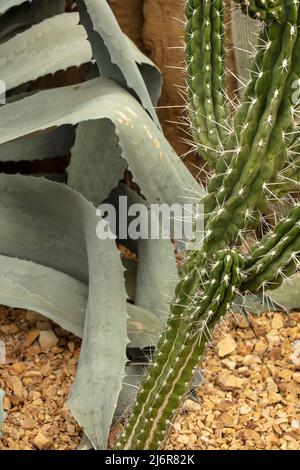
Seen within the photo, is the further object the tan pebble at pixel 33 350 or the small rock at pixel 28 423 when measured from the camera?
the tan pebble at pixel 33 350

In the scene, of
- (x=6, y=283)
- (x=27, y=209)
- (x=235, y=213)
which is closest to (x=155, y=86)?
(x=27, y=209)

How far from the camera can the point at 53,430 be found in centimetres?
188

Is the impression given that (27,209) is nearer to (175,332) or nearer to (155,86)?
(155,86)

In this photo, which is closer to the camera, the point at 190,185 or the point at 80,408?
the point at 80,408

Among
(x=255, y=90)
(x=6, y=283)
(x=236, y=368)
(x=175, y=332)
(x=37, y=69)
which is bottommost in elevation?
(x=236, y=368)

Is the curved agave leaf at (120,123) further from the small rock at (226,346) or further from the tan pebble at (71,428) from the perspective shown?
the tan pebble at (71,428)

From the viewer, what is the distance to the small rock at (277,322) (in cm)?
223

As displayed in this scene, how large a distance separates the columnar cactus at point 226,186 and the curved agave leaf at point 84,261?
0.48 feet

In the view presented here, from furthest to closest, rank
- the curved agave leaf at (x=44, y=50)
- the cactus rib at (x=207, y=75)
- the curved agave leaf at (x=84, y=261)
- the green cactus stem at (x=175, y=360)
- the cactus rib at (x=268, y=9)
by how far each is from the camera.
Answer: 1. the curved agave leaf at (x=44, y=50)
2. the curved agave leaf at (x=84, y=261)
3. the cactus rib at (x=207, y=75)
4. the green cactus stem at (x=175, y=360)
5. the cactus rib at (x=268, y=9)

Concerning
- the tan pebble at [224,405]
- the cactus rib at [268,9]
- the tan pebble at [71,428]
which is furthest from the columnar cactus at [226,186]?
the tan pebble at [224,405]

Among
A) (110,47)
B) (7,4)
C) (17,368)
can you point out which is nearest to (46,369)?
(17,368)

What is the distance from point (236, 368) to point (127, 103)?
0.68m

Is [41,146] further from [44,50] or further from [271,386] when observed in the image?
[271,386]

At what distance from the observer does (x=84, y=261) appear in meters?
2.07
